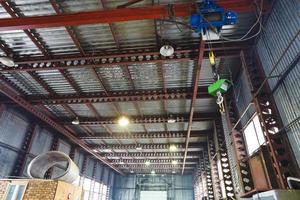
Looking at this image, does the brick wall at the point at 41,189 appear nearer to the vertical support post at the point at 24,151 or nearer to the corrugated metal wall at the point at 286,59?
the vertical support post at the point at 24,151

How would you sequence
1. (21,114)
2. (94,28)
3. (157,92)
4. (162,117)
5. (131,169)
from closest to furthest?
(94,28)
(157,92)
(21,114)
(162,117)
(131,169)

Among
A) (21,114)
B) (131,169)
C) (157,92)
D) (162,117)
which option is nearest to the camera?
(157,92)

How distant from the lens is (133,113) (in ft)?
51.5

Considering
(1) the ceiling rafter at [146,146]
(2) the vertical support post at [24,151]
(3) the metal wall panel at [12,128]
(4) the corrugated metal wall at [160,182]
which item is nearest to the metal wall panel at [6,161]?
(2) the vertical support post at [24,151]

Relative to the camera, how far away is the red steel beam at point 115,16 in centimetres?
661

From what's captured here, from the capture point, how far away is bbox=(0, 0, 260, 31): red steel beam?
6.61m

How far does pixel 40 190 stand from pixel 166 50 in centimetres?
786

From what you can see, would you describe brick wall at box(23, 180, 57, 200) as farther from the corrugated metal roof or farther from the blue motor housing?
the blue motor housing

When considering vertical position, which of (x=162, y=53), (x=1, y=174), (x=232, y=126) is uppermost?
(x=162, y=53)


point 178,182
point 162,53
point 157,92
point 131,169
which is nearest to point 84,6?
point 162,53

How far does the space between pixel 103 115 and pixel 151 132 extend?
4815mm

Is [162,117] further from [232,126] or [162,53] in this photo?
[162,53]

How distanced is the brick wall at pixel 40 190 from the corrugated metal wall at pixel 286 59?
357 inches

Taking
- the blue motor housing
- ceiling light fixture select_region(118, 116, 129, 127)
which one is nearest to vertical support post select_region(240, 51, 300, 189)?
the blue motor housing
